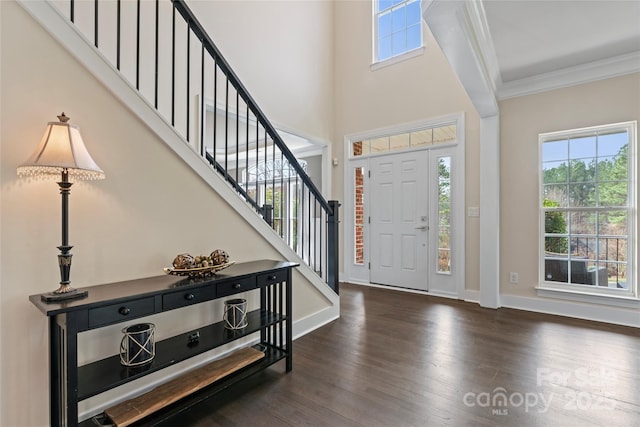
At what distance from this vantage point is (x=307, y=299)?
10.1ft

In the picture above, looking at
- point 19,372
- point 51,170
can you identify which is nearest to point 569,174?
point 51,170

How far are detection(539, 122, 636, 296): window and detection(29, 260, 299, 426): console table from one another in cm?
332

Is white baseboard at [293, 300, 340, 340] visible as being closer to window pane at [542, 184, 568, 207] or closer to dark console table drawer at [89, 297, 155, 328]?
dark console table drawer at [89, 297, 155, 328]

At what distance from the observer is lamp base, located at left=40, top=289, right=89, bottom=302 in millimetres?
1373

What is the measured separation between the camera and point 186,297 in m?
1.73

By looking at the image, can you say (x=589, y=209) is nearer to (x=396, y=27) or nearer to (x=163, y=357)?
(x=396, y=27)

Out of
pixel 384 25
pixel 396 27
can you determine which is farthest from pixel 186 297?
pixel 384 25

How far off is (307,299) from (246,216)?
112cm

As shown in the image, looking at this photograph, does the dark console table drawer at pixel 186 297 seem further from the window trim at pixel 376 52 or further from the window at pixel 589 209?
the window trim at pixel 376 52

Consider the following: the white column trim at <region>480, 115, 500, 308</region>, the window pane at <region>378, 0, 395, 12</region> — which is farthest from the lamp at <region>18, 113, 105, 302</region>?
the window pane at <region>378, 0, 395, 12</region>

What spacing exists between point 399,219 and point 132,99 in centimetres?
383

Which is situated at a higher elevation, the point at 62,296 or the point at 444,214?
the point at 444,214

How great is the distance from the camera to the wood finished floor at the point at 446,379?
181 cm

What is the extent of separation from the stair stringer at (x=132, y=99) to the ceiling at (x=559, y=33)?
7.71 ft
